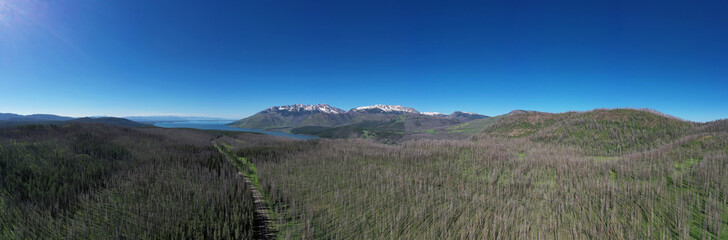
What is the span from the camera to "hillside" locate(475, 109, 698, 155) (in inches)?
607

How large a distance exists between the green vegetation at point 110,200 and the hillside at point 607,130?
2287 cm

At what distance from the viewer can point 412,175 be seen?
10125mm

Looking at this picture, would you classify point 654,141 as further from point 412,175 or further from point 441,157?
point 412,175

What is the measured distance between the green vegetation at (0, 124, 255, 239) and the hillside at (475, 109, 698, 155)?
22.9 m

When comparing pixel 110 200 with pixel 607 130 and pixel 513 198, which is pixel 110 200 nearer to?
pixel 513 198

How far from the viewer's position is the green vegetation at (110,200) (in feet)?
15.7

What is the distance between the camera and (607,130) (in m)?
18.1

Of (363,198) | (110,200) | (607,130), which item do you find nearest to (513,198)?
(363,198)

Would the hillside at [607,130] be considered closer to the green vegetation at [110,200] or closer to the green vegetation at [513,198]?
the green vegetation at [513,198]

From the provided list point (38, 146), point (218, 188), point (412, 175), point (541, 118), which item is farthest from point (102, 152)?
point (541, 118)

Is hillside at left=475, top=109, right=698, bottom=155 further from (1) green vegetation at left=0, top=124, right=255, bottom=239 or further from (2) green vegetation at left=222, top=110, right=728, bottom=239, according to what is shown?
(1) green vegetation at left=0, top=124, right=255, bottom=239

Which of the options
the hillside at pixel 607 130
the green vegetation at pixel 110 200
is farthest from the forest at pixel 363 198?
the hillside at pixel 607 130

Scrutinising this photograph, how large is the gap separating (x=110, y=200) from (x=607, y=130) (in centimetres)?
3097

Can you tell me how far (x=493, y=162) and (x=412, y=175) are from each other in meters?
5.65
